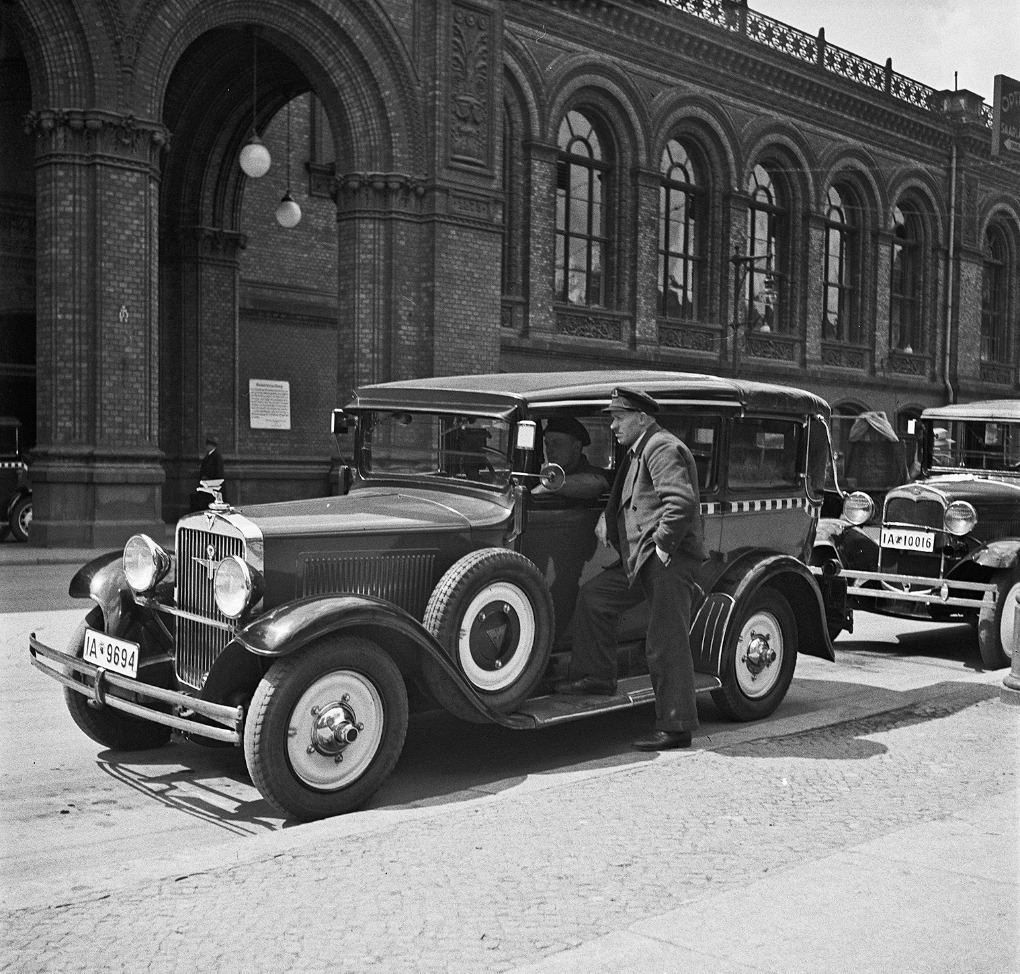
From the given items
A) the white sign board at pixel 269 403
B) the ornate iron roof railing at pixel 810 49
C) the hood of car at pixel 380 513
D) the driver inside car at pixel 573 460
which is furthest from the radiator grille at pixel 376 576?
the ornate iron roof railing at pixel 810 49

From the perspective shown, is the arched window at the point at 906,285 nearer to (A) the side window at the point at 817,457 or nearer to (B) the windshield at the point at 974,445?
(B) the windshield at the point at 974,445

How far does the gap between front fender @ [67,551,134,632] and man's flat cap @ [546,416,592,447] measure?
7.71ft

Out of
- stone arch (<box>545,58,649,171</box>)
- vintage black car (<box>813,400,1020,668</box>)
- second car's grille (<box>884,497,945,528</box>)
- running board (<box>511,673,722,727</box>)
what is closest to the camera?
running board (<box>511,673,722,727</box>)

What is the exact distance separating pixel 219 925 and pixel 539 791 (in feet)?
5.99

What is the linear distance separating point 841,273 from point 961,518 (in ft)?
76.3

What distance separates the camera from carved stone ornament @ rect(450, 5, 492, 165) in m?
19.6

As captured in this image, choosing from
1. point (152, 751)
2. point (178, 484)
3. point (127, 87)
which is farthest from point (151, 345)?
point (152, 751)

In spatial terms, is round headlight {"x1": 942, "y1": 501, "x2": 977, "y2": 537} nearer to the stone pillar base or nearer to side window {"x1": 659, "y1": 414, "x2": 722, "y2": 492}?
side window {"x1": 659, "y1": 414, "x2": 722, "y2": 492}

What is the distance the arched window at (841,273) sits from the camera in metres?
31.3

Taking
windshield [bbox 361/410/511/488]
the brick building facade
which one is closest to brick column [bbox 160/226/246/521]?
the brick building facade

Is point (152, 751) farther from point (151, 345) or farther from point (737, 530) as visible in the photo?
point (151, 345)

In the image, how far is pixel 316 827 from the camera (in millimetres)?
4609

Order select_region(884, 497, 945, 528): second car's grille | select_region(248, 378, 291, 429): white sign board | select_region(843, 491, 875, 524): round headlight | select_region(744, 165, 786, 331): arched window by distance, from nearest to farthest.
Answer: select_region(884, 497, 945, 528): second car's grille → select_region(843, 491, 875, 524): round headlight → select_region(248, 378, 291, 429): white sign board → select_region(744, 165, 786, 331): arched window

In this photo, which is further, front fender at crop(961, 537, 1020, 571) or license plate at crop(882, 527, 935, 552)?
license plate at crop(882, 527, 935, 552)
